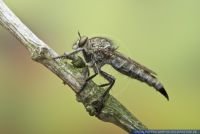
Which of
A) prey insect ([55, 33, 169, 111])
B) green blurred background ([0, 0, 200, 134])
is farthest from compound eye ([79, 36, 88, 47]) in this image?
green blurred background ([0, 0, 200, 134])

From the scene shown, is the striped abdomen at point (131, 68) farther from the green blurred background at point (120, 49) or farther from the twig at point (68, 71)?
the green blurred background at point (120, 49)

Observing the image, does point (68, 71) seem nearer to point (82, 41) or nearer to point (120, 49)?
point (82, 41)

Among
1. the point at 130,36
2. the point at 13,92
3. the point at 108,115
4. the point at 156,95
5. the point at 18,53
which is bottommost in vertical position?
the point at 108,115

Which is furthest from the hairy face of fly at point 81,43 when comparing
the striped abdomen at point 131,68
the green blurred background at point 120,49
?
the green blurred background at point 120,49

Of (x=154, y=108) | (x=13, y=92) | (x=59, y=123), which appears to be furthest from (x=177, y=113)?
(x=13, y=92)

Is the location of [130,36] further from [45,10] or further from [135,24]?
[45,10]

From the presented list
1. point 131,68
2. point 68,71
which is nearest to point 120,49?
point 131,68
